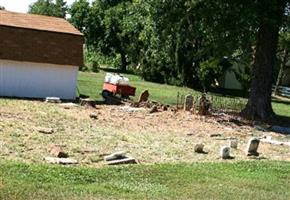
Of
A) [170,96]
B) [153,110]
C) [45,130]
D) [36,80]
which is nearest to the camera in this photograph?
[45,130]

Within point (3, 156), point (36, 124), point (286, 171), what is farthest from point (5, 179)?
point (36, 124)

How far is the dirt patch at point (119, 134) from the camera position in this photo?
45.7ft

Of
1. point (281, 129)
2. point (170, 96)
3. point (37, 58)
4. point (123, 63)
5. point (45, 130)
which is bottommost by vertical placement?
point (170, 96)

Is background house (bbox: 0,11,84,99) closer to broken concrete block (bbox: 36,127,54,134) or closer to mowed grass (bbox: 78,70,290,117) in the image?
mowed grass (bbox: 78,70,290,117)

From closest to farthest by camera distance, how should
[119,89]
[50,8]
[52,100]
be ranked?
[52,100], [119,89], [50,8]

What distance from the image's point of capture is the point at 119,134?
57.0 feet

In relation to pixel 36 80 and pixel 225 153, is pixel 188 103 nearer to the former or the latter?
pixel 36 80

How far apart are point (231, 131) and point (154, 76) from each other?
34003 mm

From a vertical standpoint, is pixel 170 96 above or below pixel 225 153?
below

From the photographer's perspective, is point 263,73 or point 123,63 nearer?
point 263,73

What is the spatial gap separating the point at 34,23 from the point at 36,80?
117 inches

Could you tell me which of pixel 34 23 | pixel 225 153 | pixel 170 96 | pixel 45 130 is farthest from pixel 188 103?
pixel 170 96

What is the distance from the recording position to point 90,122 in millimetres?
19641

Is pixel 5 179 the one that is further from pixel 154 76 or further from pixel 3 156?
pixel 154 76
